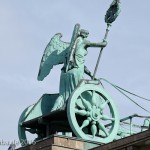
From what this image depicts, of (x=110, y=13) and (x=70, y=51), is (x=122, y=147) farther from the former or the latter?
(x=110, y=13)

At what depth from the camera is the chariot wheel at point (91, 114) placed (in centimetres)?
2933

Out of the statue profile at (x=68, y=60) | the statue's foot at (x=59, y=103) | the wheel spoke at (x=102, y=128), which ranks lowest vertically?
the wheel spoke at (x=102, y=128)

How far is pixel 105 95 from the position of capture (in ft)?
102

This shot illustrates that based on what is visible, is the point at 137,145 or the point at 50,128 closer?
the point at 137,145

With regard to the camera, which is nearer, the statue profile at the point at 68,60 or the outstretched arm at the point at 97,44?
the statue profile at the point at 68,60

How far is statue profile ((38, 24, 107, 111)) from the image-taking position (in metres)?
30.8

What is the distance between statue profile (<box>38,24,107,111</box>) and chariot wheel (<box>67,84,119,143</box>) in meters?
0.74

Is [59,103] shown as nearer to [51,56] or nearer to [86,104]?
[86,104]

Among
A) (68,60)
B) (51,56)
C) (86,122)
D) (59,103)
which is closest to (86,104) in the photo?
(86,122)

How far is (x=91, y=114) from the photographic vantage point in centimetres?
2984

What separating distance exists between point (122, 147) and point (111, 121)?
20.5ft

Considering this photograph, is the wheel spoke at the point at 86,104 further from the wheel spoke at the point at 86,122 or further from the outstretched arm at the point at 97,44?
the outstretched arm at the point at 97,44

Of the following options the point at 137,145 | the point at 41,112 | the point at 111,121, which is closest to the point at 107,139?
the point at 111,121

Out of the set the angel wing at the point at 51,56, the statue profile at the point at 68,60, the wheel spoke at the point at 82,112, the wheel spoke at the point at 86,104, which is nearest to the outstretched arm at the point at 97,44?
the statue profile at the point at 68,60
